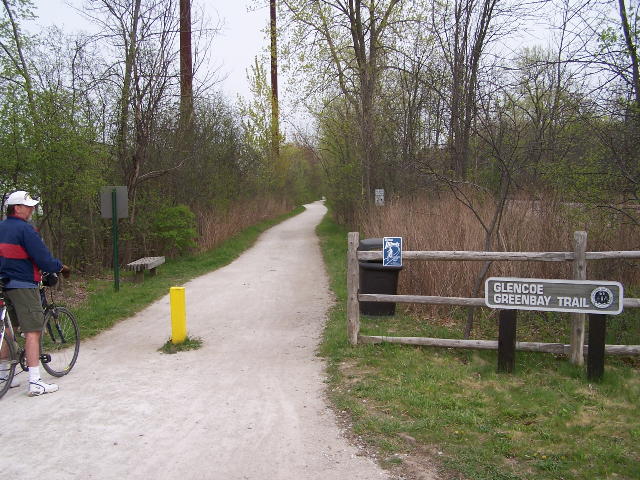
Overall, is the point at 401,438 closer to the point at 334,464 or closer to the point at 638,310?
the point at 334,464

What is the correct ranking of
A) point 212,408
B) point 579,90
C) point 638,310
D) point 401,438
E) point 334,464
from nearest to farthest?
point 334,464, point 401,438, point 212,408, point 638,310, point 579,90

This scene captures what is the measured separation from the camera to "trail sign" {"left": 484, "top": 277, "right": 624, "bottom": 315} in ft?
18.3

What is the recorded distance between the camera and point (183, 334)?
24.4 feet

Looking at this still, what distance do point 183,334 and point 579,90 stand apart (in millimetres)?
6693

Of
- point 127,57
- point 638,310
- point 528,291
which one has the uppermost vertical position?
point 127,57

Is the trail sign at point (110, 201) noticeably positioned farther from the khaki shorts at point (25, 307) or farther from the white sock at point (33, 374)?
the white sock at point (33, 374)

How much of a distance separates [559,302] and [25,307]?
548 centimetres

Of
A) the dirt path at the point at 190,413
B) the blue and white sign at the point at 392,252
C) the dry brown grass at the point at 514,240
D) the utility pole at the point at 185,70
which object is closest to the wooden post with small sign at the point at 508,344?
the blue and white sign at the point at 392,252

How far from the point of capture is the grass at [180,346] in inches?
283

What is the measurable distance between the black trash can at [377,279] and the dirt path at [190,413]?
37.4 inches

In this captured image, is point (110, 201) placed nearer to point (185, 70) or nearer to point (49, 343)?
point (49, 343)

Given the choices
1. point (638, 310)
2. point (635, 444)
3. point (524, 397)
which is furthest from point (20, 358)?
point (638, 310)

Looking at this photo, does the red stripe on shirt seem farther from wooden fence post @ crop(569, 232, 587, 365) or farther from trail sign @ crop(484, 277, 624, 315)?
wooden fence post @ crop(569, 232, 587, 365)

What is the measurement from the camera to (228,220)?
22.4 metres
